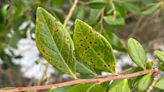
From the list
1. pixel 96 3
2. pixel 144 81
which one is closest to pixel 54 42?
pixel 144 81

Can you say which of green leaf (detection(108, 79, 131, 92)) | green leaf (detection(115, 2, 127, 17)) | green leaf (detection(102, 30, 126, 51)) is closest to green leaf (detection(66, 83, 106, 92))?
green leaf (detection(108, 79, 131, 92))

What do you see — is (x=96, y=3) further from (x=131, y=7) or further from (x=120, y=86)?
(x=120, y=86)

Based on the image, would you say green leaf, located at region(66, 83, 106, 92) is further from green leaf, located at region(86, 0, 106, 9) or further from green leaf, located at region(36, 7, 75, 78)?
green leaf, located at region(86, 0, 106, 9)

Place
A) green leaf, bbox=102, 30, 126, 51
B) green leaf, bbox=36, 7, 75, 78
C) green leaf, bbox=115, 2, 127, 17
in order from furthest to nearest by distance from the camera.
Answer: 1. green leaf, bbox=115, 2, 127, 17
2. green leaf, bbox=102, 30, 126, 51
3. green leaf, bbox=36, 7, 75, 78

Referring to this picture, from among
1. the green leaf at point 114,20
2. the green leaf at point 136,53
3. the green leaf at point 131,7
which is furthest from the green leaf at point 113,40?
the green leaf at point 136,53

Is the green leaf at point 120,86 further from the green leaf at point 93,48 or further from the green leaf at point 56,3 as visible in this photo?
the green leaf at point 56,3

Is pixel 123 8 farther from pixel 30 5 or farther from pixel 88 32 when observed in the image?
pixel 88 32

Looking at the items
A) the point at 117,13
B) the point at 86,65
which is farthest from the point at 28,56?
the point at 86,65
